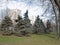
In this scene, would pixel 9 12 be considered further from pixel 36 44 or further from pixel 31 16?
pixel 36 44

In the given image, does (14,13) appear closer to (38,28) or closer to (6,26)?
(38,28)

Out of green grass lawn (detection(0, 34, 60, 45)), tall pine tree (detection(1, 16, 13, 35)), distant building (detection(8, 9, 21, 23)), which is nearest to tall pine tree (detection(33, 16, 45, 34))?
tall pine tree (detection(1, 16, 13, 35))

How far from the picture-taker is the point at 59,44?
15188 mm

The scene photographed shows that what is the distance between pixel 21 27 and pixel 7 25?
229 centimetres

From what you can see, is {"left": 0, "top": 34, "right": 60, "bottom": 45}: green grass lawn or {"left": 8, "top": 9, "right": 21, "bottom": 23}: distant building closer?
{"left": 0, "top": 34, "right": 60, "bottom": 45}: green grass lawn

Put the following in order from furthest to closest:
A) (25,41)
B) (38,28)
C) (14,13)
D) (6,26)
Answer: (14,13) < (38,28) < (6,26) < (25,41)

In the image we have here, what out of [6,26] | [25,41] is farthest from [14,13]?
[25,41]

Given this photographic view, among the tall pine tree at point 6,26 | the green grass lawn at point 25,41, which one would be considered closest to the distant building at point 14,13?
the tall pine tree at point 6,26

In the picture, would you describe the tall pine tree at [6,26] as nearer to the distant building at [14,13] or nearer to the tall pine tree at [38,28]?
the tall pine tree at [38,28]

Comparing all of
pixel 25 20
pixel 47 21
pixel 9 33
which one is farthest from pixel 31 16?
pixel 9 33

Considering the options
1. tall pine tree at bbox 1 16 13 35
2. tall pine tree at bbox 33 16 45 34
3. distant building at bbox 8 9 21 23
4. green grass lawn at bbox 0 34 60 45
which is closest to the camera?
green grass lawn at bbox 0 34 60 45

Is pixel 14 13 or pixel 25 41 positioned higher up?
pixel 14 13

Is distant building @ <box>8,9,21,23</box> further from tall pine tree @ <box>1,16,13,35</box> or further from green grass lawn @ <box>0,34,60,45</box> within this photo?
green grass lawn @ <box>0,34,60,45</box>


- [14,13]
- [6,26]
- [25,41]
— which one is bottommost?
[25,41]
